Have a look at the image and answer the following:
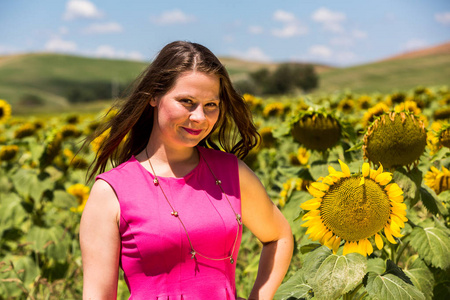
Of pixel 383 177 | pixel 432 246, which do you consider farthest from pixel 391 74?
pixel 383 177

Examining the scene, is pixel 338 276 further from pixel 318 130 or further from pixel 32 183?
pixel 32 183

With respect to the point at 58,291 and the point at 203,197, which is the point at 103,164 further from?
the point at 58,291

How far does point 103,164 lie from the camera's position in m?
2.08

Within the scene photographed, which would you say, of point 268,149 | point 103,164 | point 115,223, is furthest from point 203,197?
point 268,149

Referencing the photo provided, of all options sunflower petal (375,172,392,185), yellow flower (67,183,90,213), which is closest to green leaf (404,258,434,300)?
sunflower petal (375,172,392,185)

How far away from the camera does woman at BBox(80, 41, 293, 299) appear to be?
1721mm

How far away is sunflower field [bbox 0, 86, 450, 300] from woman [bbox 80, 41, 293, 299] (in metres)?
0.23

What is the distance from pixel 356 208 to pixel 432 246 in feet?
2.29

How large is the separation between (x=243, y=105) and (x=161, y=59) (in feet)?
1.23

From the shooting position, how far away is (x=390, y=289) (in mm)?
1745

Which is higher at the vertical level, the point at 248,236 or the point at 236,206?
the point at 236,206

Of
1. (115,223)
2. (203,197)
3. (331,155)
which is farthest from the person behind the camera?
(331,155)

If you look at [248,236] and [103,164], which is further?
[248,236]

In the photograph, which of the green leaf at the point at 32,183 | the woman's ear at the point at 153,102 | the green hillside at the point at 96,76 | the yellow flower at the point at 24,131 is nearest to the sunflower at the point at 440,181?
the woman's ear at the point at 153,102
